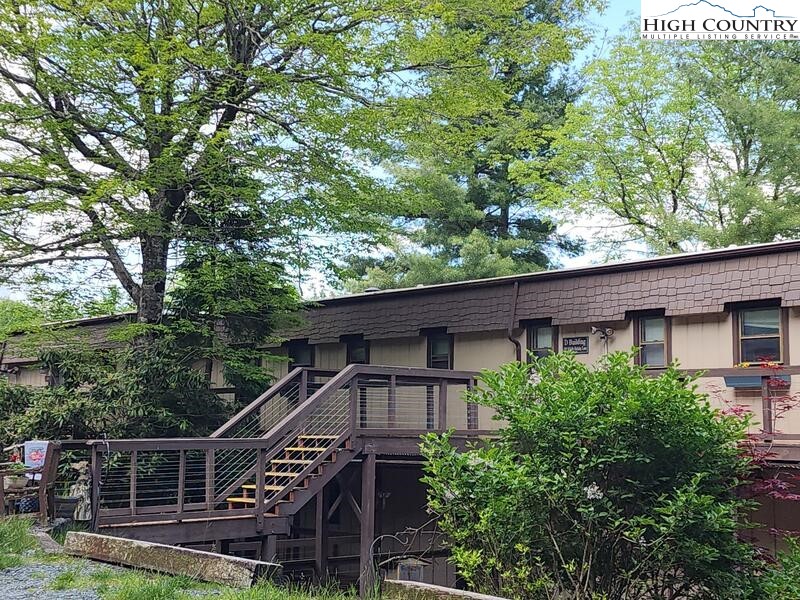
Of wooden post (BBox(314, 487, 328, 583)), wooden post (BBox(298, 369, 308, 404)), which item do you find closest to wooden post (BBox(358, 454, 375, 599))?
wooden post (BBox(314, 487, 328, 583))

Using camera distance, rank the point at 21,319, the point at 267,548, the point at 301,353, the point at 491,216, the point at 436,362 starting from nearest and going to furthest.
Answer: the point at 267,548
the point at 436,362
the point at 21,319
the point at 301,353
the point at 491,216

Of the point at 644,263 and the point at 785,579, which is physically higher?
the point at 644,263

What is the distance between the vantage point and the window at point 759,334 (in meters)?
11.0

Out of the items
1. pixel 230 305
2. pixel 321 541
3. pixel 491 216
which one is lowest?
pixel 321 541

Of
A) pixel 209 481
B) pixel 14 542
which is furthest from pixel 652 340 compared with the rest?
pixel 14 542

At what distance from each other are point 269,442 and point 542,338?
5053 mm

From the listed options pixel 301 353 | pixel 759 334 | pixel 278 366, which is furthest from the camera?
pixel 278 366

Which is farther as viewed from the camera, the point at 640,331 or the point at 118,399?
the point at 118,399

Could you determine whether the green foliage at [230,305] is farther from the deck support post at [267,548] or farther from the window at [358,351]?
the deck support post at [267,548]

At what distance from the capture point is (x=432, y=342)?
48.4 ft

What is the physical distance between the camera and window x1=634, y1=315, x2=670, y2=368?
475 inches

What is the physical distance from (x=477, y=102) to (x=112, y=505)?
27.1 feet

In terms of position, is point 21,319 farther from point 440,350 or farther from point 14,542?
point 14,542

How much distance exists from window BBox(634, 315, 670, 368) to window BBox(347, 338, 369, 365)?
17.0 feet
